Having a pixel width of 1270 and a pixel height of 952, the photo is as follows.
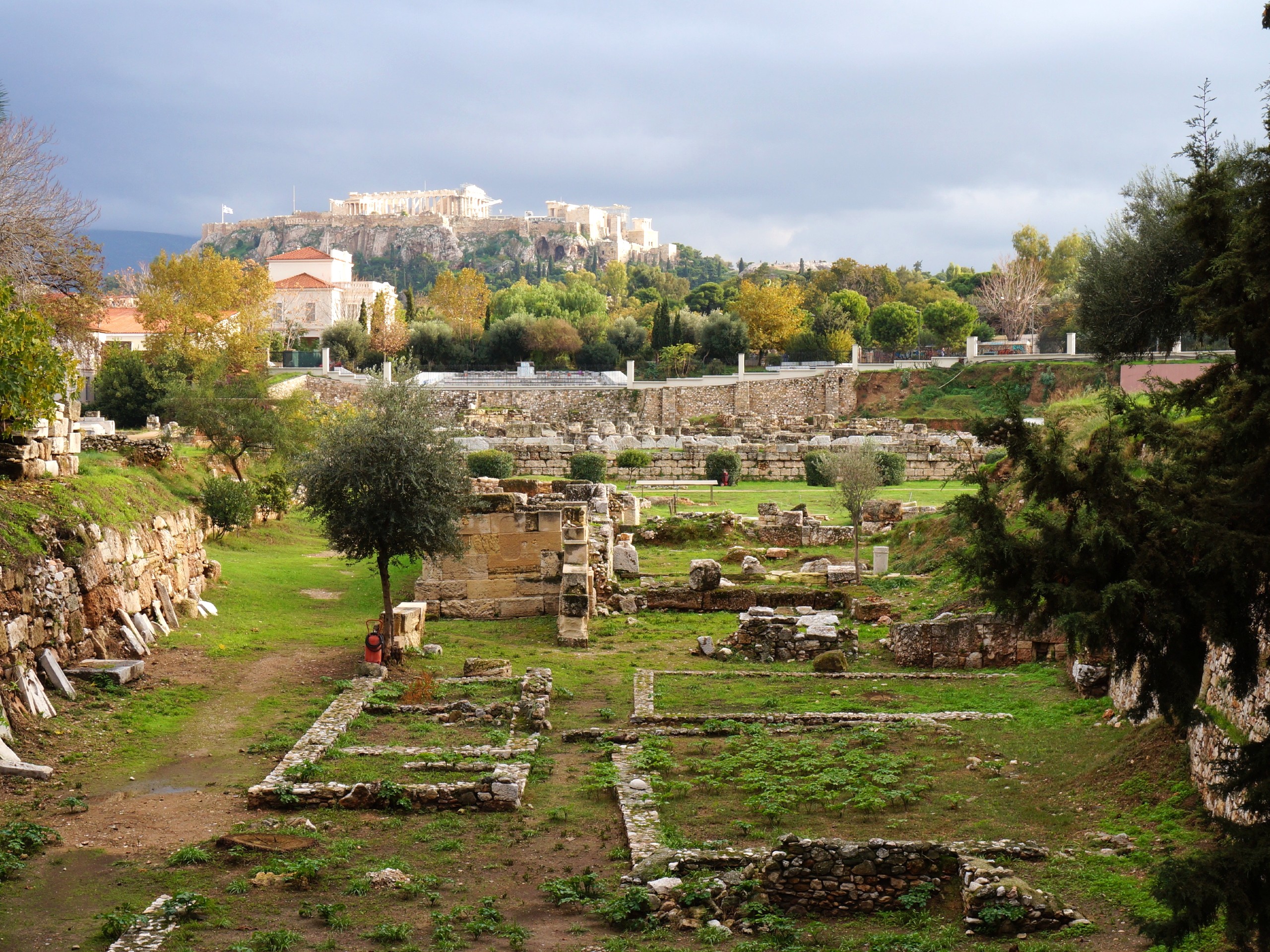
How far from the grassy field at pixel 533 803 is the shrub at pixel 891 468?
72.9ft

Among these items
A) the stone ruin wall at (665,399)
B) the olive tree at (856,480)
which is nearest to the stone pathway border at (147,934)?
the olive tree at (856,480)

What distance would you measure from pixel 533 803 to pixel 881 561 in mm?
13077

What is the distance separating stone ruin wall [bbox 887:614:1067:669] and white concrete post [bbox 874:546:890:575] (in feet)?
21.2

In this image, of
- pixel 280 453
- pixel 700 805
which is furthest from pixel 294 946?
pixel 280 453

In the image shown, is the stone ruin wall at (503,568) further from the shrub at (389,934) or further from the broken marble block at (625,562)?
the shrub at (389,934)

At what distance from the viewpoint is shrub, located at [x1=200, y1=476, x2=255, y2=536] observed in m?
22.1

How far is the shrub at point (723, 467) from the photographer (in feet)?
135

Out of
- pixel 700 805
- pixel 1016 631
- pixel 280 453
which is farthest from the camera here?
pixel 280 453

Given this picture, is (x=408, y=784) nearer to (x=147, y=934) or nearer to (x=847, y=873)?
(x=147, y=934)

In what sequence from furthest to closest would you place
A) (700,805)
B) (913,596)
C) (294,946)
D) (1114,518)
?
(913,596) < (700,805) < (294,946) < (1114,518)

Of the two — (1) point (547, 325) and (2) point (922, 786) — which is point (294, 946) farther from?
(1) point (547, 325)

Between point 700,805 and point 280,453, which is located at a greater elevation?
point 280,453

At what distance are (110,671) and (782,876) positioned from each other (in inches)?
345

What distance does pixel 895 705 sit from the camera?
12.9m
